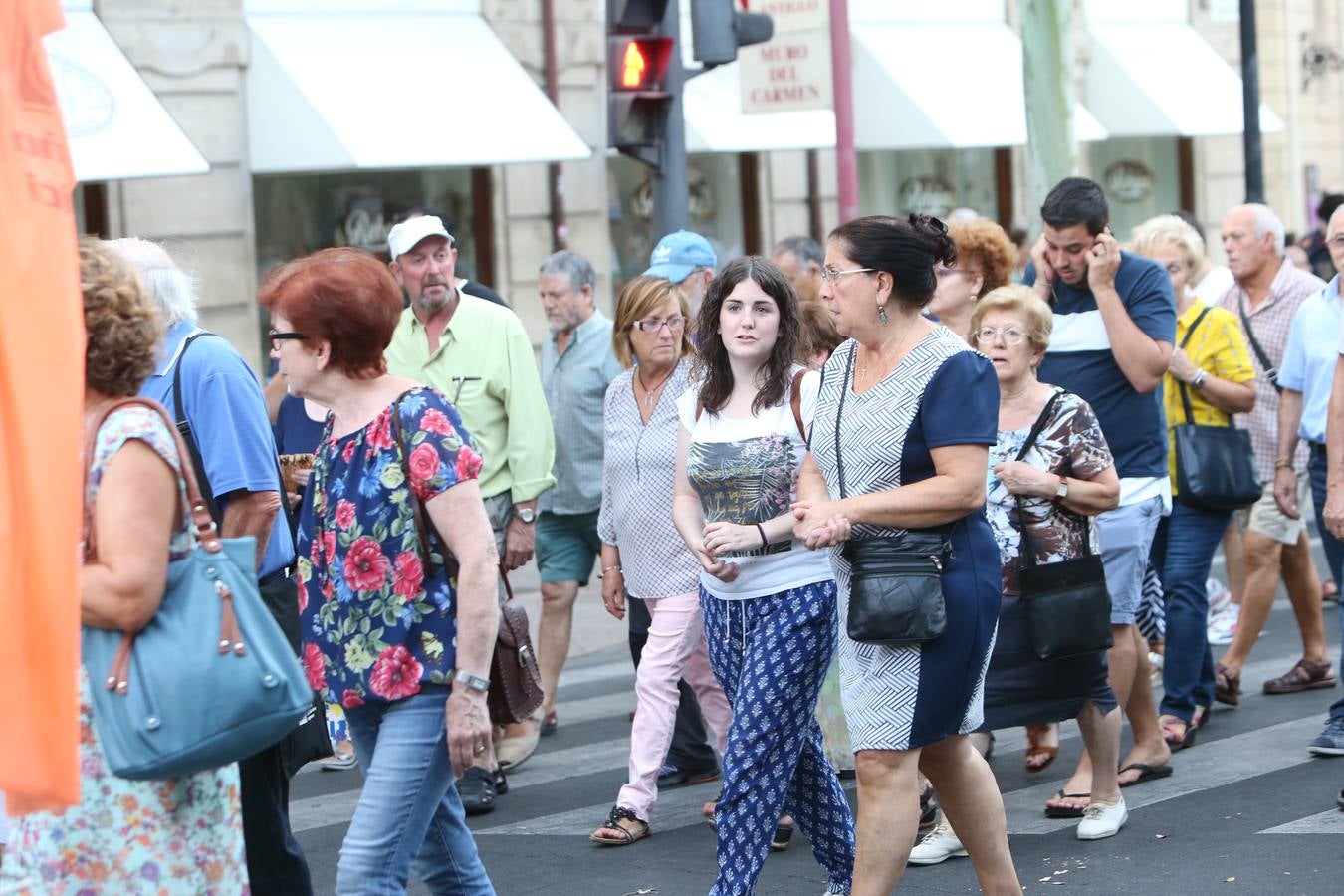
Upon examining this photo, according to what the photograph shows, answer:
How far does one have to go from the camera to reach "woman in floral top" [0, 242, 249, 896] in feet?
11.5

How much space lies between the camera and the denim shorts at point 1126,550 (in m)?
6.48

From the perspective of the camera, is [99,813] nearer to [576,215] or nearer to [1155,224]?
[1155,224]

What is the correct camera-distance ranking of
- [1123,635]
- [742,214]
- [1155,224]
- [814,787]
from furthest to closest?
[742,214]
[1155,224]
[1123,635]
[814,787]

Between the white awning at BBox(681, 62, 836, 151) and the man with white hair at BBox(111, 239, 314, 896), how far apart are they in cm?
1188

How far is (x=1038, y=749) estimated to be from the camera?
7027 millimetres

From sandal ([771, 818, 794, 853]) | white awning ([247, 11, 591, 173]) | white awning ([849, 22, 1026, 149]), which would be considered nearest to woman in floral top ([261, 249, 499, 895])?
sandal ([771, 818, 794, 853])

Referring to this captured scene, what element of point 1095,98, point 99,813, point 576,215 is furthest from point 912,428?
point 1095,98

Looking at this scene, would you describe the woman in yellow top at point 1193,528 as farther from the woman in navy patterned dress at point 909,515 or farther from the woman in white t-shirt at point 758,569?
the woman in navy patterned dress at point 909,515

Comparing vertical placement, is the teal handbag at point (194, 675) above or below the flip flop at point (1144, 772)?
above

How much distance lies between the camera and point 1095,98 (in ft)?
70.0

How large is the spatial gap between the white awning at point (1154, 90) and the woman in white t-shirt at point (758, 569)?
16224 millimetres

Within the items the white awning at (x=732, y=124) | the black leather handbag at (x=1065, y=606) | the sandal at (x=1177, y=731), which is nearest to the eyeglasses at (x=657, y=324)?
the black leather handbag at (x=1065, y=606)

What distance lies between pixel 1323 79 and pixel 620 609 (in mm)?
21353

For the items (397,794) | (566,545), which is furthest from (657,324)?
(397,794)
